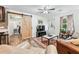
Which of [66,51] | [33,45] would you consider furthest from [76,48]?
[33,45]

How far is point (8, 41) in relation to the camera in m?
1.73

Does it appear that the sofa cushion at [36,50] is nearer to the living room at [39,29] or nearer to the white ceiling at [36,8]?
the living room at [39,29]

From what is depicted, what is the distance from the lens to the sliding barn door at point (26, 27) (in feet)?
5.84

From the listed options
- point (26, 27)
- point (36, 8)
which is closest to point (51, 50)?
point (26, 27)

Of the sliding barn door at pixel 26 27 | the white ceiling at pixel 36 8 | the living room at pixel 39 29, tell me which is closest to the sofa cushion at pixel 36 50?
the living room at pixel 39 29

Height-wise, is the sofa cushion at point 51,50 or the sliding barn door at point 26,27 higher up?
A: the sliding barn door at point 26,27

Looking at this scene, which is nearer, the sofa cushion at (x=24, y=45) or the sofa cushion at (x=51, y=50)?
the sofa cushion at (x=51, y=50)

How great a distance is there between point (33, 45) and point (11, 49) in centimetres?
35

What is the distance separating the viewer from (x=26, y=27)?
180 centimetres

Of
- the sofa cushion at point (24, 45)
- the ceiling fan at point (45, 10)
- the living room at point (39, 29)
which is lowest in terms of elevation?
the sofa cushion at point (24, 45)

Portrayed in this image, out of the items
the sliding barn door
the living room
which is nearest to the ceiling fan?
the living room

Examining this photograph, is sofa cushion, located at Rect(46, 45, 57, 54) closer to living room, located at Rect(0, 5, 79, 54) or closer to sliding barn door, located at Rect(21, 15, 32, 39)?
living room, located at Rect(0, 5, 79, 54)

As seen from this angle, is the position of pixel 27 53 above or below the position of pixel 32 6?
below
